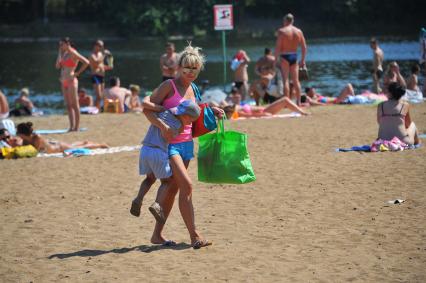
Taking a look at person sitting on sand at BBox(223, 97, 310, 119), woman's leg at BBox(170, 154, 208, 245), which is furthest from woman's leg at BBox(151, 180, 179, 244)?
person sitting on sand at BBox(223, 97, 310, 119)

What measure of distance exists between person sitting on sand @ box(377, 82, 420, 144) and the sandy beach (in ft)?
1.13

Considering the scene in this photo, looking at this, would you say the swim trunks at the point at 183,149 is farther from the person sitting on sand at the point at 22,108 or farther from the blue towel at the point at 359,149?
the person sitting on sand at the point at 22,108

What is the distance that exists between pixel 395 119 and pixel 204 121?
5.04m

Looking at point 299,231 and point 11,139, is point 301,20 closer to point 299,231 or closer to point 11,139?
point 11,139

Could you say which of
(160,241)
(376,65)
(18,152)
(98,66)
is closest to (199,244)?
(160,241)

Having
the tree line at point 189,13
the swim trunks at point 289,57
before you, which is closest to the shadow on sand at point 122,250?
the swim trunks at point 289,57

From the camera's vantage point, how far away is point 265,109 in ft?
51.6

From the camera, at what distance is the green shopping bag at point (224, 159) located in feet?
22.9

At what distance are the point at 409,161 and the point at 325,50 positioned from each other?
37174mm

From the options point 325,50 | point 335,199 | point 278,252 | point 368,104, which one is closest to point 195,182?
point 335,199

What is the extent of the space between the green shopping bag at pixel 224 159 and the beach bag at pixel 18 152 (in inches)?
231

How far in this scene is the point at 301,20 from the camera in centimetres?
6366

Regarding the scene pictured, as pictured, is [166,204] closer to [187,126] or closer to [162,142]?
[162,142]

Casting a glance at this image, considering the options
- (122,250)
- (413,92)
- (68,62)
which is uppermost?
(68,62)
